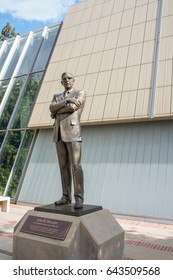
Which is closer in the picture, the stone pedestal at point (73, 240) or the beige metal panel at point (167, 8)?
the stone pedestal at point (73, 240)

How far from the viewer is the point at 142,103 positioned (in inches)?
369

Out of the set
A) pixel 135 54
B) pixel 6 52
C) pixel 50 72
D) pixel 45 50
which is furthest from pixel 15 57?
pixel 135 54

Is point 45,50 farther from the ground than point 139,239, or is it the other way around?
point 45,50

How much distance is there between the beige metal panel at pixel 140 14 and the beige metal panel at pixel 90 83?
3.00m

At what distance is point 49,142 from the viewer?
11547 millimetres

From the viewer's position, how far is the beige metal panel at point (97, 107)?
10.2 meters

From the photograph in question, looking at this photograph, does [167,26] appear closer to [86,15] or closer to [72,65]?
[72,65]

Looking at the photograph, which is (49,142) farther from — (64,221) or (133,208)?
(64,221)

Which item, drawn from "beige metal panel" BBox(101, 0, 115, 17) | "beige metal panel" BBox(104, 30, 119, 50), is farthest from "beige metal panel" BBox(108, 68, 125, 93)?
"beige metal panel" BBox(101, 0, 115, 17)

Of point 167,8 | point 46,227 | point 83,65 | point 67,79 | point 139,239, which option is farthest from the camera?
point 83,65

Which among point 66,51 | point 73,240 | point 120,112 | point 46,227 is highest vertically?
point 66,51

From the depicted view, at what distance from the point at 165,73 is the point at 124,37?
9.77 feet

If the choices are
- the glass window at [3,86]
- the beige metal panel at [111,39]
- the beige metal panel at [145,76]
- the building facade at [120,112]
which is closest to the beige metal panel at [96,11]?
the building facade at [120,112]

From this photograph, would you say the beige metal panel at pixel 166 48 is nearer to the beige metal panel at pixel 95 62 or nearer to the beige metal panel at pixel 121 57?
the beige metal panel at pixel 121 57
